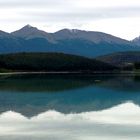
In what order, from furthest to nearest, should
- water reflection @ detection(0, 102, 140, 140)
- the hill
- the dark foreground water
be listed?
1. the hill
2. the dark foreground water
3. water reflection @ detection(0, 102, 140, 140)

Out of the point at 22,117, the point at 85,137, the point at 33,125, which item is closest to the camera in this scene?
the point at 85,137

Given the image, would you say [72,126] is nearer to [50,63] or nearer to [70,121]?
[70,121]

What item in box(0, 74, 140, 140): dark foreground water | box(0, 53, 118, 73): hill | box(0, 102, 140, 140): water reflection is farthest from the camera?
box(0, 53, 118, 73): hill

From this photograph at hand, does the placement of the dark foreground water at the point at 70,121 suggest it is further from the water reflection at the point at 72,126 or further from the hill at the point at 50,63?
the hill at the point at 50,63

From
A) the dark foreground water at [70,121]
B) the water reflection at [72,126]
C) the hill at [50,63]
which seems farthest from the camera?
the hill at [50,63]

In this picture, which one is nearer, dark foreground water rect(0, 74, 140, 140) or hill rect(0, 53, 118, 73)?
dark foreground water rect(0, 74, 140, 140)

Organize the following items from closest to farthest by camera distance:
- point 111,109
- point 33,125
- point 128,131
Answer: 1. point 128,131
2. point 33,125
3. point 111,109

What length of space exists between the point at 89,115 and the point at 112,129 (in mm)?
8095

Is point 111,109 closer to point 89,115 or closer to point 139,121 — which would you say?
point 89,115

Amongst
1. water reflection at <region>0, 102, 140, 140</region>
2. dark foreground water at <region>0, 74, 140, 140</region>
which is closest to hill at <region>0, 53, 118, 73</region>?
dark foreground water at <region>0, 74, 140, 140</region>

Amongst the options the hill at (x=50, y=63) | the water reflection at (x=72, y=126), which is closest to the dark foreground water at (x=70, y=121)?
the water reflection at (x=72, y=126)

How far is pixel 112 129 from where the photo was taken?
2728 cm

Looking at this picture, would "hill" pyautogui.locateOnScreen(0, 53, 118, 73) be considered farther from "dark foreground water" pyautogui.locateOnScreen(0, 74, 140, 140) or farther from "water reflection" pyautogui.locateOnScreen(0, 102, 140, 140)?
"water reflection" pyautogui.locateOnScreen(0, 102, 140, 140)

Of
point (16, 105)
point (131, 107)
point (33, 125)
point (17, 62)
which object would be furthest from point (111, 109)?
point (17, 62)
